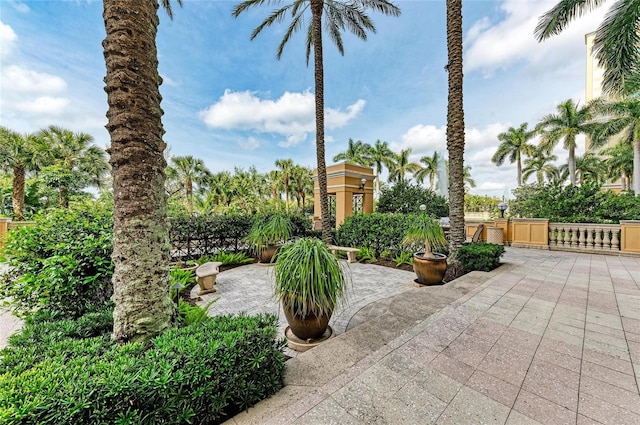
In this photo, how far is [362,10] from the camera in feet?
30.0

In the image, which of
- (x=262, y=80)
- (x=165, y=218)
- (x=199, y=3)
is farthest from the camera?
(x=262, y=80)

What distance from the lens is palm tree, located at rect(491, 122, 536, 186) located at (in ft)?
76.2

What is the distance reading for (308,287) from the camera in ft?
8.51

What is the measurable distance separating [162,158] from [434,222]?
497 cm

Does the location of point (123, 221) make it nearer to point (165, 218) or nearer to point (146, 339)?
point (165, 218)

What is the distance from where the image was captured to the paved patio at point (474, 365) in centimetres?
169

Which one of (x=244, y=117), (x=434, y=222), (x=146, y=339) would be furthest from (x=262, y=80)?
(x=146, y=339)

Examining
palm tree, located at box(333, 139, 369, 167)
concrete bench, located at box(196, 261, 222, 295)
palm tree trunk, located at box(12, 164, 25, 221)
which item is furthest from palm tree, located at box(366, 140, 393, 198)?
palm tree trunk, located at box(12, 164, 25, 221)

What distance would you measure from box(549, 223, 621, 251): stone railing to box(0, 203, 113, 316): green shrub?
1249cm

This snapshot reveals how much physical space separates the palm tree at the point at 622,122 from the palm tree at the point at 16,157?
3393 cm

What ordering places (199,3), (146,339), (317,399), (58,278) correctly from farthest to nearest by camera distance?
(199,3)
(58,278)
(146,339)
(317,399)

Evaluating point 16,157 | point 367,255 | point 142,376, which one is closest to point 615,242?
point 367,255

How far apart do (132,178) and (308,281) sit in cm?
182

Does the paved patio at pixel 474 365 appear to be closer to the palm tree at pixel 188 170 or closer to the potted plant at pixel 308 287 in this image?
the potted plant at pixel 308 287
